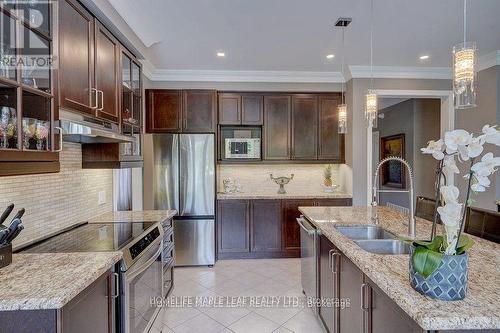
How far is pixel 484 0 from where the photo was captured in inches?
97.4

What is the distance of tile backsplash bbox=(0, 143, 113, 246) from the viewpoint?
5.90 ft

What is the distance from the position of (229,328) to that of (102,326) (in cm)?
132

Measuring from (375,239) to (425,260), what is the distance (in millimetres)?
1189

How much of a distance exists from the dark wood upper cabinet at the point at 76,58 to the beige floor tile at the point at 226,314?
2.10 meters

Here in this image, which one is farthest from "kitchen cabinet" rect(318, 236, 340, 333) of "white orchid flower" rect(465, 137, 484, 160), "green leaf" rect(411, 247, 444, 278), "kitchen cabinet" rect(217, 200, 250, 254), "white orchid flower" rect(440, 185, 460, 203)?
"kitchen cabinet" rect(217, 200, 250, 254)

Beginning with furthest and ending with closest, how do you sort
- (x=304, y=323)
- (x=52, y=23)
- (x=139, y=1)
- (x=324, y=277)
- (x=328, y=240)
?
(x=304, y=323) < (x=139, y=1) < (x=324, y=277) < (x=328, y=240) < (x=52, y=23)

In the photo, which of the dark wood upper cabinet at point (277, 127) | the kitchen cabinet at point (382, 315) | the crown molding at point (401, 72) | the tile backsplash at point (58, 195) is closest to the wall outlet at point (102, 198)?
the tile backsplash at point (58, 195)

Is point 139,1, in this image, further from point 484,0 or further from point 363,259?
point 484,0

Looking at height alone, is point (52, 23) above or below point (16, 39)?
above

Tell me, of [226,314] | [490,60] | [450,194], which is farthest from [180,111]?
[490,60]

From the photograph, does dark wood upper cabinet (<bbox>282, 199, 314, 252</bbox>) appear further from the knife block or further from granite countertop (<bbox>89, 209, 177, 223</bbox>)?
the knife block

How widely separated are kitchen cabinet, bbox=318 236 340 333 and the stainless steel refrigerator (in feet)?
6.53

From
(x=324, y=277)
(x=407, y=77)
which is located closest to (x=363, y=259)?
(x=324, y=277)

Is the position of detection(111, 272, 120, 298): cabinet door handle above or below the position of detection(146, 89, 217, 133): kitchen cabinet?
below
